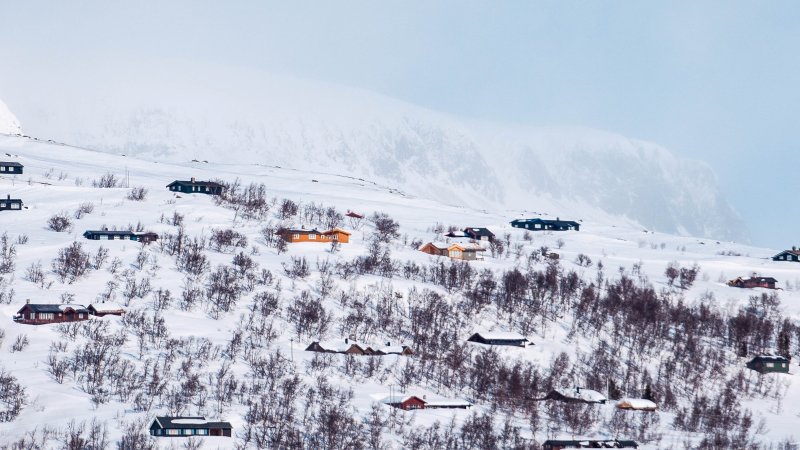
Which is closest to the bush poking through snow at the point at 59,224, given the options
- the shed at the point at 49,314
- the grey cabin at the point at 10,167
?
the shed at the point at 49,314

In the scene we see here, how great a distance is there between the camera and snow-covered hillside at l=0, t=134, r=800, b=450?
74.9 m

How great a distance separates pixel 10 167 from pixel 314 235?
47.3 meters

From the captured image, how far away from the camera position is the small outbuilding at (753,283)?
131500 mm

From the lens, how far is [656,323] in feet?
368

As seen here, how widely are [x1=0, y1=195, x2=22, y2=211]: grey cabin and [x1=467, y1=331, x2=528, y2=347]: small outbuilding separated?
51122 millimetres

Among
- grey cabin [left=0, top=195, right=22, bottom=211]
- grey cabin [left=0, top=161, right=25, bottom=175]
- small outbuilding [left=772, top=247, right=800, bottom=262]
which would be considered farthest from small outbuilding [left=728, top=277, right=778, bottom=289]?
grey cabin [left=0, top=161, right=25, bottom=175]

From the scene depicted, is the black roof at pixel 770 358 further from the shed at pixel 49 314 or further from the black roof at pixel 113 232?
the black roof at pixel 113 232

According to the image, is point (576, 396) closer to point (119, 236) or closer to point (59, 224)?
point (119, 236)

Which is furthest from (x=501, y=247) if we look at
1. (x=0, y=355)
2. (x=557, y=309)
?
(x=0, y=355)

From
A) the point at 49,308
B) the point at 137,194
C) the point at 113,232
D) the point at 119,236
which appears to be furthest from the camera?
the point at 137,194

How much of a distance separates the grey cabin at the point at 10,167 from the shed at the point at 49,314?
2528 inches

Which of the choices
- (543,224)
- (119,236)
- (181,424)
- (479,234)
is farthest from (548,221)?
(181,424)

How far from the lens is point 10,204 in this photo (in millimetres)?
122562

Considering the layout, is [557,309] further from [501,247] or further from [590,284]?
[501,247]
